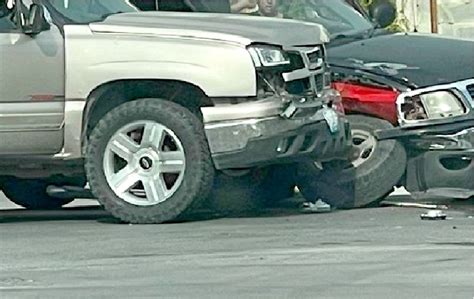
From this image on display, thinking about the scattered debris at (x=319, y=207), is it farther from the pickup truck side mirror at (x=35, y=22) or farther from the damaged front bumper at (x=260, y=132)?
the pickup truck side mirror at (x=35, y=22)

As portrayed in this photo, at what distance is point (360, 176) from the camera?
10859 mm

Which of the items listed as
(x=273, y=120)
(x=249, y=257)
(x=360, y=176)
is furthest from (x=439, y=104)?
(x=249, y=257)

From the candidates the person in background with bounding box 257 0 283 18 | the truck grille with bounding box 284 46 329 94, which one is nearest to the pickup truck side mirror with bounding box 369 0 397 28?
the person in background with bounding box 257 0 283 18

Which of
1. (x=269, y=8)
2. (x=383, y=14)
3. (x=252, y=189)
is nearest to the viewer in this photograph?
(x=252, y=189)

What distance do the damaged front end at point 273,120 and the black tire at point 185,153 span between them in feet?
0.36

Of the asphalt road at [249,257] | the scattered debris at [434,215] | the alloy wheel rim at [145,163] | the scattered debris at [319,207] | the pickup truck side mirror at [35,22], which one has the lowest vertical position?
the scattered debris at [319,207]

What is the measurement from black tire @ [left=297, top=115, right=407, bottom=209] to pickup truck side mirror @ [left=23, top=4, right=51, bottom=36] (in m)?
2.12

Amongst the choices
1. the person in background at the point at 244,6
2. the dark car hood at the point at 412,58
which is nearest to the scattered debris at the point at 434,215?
the dark car hood at the point at 412,58

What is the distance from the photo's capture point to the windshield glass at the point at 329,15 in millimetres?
11938

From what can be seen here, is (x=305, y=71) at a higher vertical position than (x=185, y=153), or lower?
higher

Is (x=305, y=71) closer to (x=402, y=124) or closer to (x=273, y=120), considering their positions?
(x=273, y=120)

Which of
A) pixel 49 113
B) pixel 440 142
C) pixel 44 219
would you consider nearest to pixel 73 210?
pixel 44 219

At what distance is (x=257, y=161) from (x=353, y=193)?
43.0 inches

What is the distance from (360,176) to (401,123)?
1.54 feet
